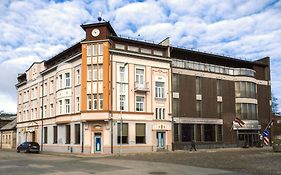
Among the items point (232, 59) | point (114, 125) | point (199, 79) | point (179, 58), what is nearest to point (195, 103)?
point (199, 79)

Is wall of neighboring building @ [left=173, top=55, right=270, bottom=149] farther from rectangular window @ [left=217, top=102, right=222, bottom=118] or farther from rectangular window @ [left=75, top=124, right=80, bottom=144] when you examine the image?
rectangular window @ [left=75, top=124, right=80, bottom=144]

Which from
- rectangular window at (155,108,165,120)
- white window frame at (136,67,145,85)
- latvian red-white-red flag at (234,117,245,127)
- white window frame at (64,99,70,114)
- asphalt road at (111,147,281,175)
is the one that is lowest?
asphalt road at (111,147,281,175)

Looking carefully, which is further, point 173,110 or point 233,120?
point 233,120

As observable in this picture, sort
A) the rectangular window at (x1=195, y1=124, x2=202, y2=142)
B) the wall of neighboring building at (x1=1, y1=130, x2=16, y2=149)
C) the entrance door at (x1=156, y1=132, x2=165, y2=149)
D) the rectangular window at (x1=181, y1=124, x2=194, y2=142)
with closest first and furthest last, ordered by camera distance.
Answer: the entrance door at (x1=156, y1=132, x2=165, y2=149) → the rectangular window at (x1=181, y1=124, x2=194, y2=142) → the rectangular window at (x1=195, y1=124, x2=202, y2=142) → the wall of neighboring building at (x1=1, y1=130, x2=16, y2=149)

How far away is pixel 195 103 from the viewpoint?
48.6 metres

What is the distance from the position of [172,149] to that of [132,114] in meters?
7.52

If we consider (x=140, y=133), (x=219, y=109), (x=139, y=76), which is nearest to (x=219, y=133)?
(x=219, y=109)

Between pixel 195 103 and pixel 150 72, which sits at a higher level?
pixel 150 72

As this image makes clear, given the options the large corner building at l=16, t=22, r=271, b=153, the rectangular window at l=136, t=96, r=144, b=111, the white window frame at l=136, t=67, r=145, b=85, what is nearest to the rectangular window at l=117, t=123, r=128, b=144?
the large corner building at l=16, t=22, r=271, b=153

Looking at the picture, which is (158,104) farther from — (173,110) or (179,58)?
(179,58)

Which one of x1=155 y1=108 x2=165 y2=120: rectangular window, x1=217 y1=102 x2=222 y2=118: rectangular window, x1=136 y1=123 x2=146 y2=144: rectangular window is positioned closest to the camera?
x1=136 y1=123 x2=146 y2=144: rectangular window

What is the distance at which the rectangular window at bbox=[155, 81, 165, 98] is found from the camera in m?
44.1

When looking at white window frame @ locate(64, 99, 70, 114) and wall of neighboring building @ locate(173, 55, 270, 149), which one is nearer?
white window frame @ locate(64, 99, 70, 114)

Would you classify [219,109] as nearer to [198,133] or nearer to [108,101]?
[198,133]
